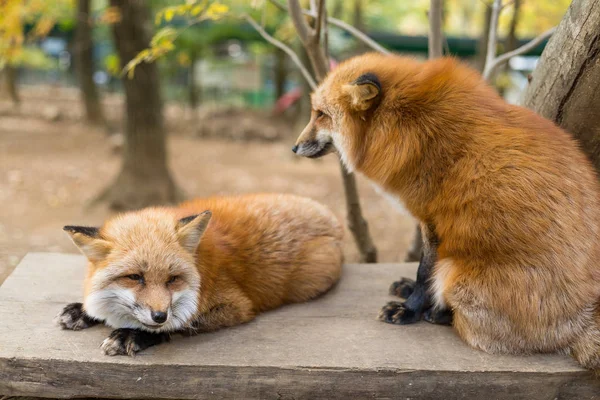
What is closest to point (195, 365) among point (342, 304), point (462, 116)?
point (342, 304)

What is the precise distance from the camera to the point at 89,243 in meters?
2.05

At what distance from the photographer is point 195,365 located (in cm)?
209

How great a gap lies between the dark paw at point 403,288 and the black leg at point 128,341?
1279mm

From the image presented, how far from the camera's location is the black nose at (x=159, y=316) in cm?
193

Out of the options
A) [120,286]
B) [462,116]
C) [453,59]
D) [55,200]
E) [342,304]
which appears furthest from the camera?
[55,200]

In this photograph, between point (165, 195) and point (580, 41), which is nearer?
point (580, 41)

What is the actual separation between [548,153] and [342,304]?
4.08ft

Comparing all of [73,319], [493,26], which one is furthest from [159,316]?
[493,26]

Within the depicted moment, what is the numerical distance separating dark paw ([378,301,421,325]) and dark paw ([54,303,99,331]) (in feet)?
4.47

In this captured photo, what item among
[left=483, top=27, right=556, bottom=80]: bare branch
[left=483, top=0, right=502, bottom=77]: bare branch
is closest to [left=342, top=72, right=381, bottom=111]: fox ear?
[left=483, top=27, right=556, bottom=80]: bare branch

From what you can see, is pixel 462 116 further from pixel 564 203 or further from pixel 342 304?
pixel 342 304

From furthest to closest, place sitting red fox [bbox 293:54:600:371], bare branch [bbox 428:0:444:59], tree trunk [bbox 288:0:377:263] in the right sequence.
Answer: bare branch [bbox 428:0:444:59] < tree trunk [bbox 288:0:377:263] < sitting red fox [bbox 293:54:600:371]

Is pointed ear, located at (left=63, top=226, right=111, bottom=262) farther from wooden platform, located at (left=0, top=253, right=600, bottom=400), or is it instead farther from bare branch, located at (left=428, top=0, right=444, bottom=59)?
bare branch, located at (left=428, top=0, right=444, bottom=59)

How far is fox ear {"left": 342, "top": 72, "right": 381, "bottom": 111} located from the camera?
7.08 feet
